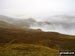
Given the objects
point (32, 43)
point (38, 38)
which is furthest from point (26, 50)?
point (38, 38)

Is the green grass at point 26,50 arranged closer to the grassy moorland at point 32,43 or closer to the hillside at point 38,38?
the grassy moorland at point 32,43

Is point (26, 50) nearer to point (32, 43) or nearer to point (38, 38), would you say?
point (32, 43)

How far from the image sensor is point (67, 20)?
19.8m

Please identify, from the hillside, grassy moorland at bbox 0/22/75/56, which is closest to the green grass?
grassy moorland at bbox 0/22/75/56

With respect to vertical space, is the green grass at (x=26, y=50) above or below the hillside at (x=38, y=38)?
below

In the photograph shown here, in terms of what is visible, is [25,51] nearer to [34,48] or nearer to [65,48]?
[34,48]

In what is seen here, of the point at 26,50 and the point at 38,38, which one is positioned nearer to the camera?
the point at 26,50

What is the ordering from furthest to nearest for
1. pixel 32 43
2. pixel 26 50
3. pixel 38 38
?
pixel 38 38 < pixel 32 43 < pixel 26 50

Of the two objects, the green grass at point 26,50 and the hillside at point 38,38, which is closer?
the green grass at point 26,50

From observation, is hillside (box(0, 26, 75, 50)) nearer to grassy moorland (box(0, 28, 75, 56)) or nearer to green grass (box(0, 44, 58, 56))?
grassy moorland (box(0, 28, 75, 56))

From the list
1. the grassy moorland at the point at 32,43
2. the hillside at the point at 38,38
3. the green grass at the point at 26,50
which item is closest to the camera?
the green grass at the point at 26,50

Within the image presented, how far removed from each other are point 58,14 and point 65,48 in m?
6.50

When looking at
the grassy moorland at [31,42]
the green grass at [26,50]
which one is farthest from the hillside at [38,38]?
the green grass at [26,50]

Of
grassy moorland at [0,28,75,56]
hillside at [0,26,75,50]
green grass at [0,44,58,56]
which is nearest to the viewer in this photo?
green grass at [0,44,58,56]
